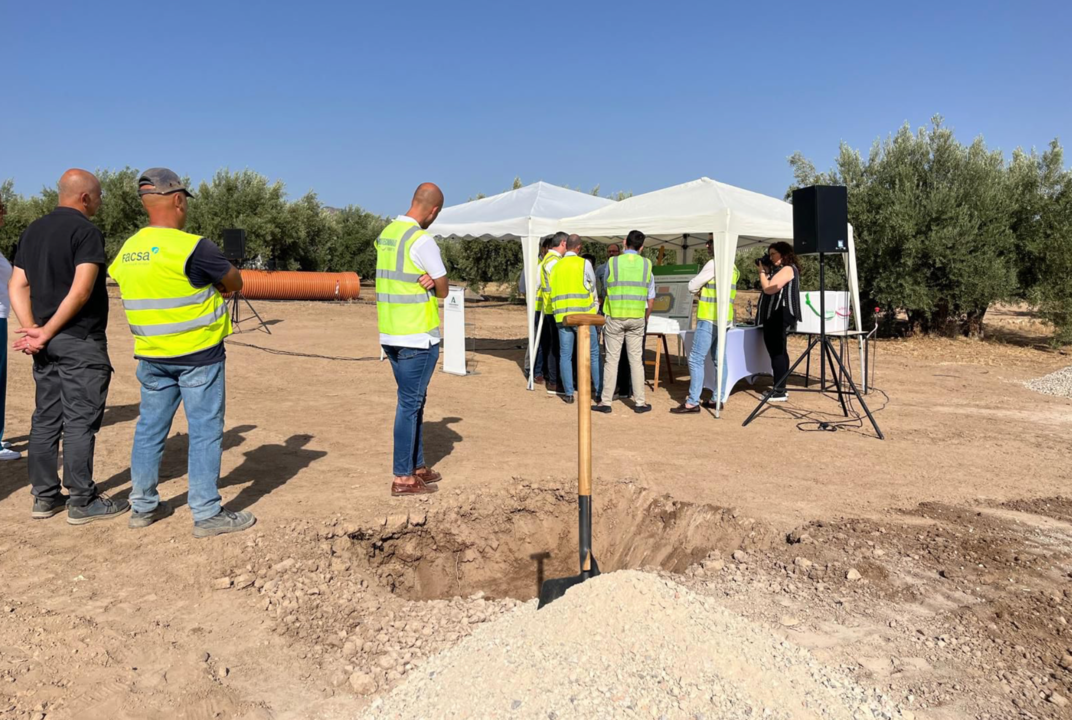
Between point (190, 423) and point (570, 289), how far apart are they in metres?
4.79

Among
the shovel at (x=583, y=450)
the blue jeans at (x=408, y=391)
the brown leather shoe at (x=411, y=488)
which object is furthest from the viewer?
the brown leather shoe at (x=411, y=488)

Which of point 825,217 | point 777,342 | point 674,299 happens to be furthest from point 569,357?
point 825,217

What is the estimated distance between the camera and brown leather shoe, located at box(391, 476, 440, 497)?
15.9 ft

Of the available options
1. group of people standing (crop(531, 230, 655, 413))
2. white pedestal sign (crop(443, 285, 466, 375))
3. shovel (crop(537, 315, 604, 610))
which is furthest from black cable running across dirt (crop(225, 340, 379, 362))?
shovel (crop(537, 315, 604, 610))

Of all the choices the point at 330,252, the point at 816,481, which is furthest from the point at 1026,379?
the point at 330,252

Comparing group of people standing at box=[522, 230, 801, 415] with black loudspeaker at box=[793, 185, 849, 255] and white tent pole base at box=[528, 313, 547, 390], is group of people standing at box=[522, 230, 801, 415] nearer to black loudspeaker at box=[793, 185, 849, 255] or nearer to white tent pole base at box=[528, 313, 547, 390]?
white tent pole base at box=[528, 313, 547, 390]

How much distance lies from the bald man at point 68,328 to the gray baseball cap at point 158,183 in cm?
36

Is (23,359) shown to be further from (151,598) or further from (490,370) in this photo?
(151,598)

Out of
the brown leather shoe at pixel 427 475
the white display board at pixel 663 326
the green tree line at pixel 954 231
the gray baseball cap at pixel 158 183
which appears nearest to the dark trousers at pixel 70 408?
the gray baseball cap at pixel 158 183

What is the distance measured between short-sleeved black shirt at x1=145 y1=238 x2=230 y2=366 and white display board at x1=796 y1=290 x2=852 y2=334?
655cm

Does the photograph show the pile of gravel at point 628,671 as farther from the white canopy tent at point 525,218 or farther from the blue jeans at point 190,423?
the white canopy tent at point 525,218

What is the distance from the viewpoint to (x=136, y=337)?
155 inches

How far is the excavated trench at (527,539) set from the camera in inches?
174

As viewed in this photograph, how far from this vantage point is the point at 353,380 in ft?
32.3
